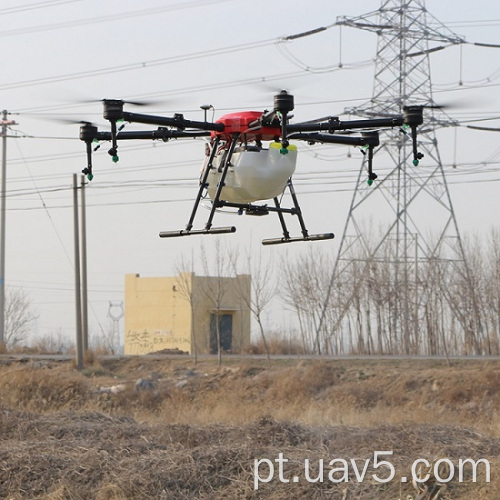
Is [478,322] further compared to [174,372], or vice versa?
[478,322]

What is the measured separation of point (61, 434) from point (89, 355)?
22.8 metres

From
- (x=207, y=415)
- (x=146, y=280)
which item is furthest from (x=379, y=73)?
(x=146, y=280)

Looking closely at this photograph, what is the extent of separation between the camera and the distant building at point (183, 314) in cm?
5403

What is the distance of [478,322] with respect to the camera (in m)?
45.3

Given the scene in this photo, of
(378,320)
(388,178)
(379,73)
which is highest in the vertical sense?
(379,73)

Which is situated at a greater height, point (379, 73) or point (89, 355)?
point (379, 73)

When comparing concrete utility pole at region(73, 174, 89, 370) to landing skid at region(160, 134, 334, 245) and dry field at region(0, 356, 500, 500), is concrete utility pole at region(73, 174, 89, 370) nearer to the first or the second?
dry field at region(0, 356, 500, 500)

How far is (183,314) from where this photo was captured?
56281 mm

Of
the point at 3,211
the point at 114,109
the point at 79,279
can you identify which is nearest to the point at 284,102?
the point at 114,109

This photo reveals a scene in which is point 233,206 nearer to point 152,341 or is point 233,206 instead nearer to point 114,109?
point 114,109

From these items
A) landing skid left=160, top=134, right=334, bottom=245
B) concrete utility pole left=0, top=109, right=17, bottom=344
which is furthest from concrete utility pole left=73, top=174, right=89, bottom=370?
landing skid left=160, top=134, right=334, bottom=245

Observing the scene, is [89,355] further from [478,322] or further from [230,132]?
[230,132]

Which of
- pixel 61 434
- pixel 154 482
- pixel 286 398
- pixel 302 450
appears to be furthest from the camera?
pixel 286 398

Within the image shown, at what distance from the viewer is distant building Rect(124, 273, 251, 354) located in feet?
177
